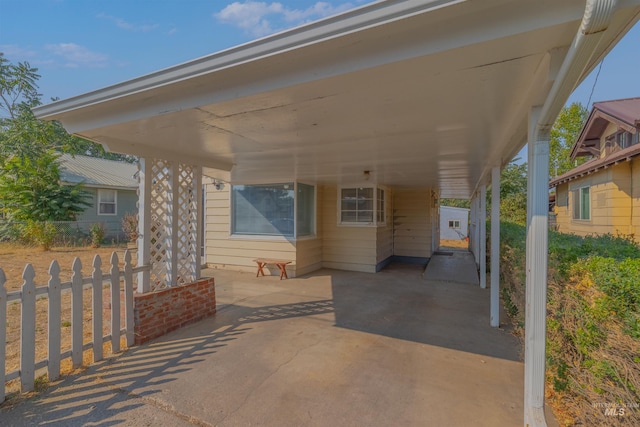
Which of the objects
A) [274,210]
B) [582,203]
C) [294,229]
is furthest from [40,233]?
[582,203]

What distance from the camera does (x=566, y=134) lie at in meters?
21.1

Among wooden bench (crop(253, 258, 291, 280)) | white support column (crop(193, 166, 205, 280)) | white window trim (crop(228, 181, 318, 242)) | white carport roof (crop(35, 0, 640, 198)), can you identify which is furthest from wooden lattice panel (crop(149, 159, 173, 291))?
white window trim (crop(228, 181, 318, 242))

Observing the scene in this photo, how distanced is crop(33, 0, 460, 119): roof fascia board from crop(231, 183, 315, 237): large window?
5122 millimetres

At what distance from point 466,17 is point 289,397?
9.46 ft

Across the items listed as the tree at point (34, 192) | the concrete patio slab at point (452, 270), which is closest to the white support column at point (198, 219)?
the concrete patio slab at point (452, 270)

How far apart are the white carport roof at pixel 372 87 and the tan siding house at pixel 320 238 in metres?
4.10

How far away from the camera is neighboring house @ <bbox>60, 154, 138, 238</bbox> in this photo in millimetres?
14281

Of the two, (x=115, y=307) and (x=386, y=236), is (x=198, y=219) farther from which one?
(x=386, y=236)

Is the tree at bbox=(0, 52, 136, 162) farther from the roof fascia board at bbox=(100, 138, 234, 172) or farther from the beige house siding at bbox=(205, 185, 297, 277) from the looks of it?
the roof fascia board at bbox=(100, 138, 234, 172)

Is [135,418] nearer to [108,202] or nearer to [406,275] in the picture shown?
[406,275]

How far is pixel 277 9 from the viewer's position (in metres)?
4.48

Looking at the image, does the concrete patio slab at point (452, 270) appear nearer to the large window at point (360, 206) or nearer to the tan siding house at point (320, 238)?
the tan siding house at point (320, 238)

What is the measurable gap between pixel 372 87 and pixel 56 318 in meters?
3.44

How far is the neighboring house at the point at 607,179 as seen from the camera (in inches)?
252
